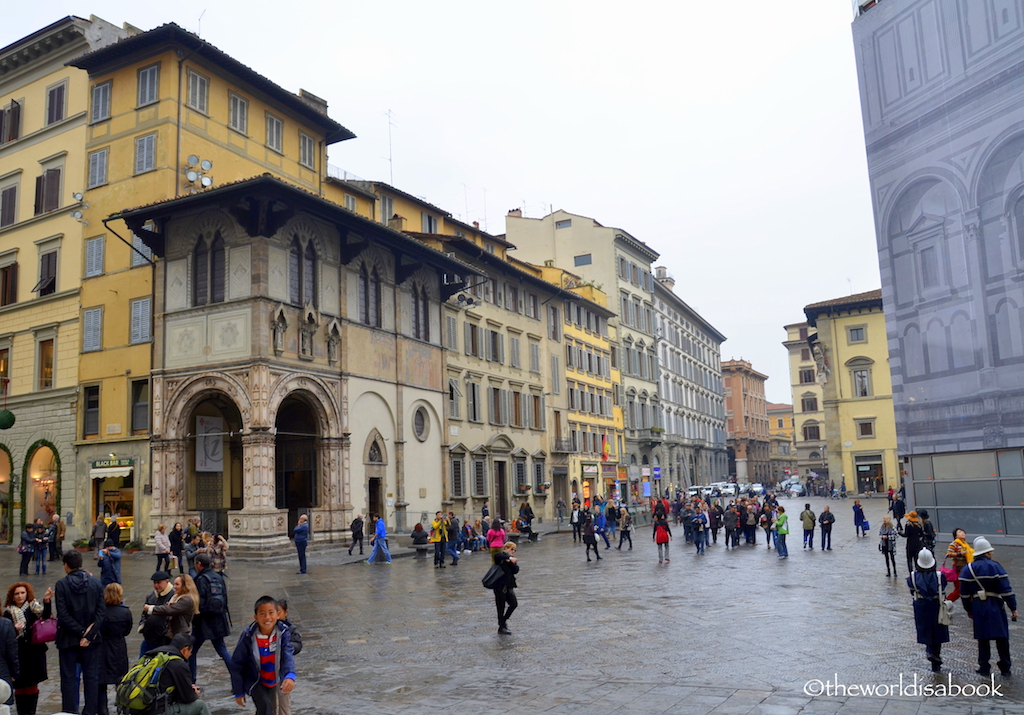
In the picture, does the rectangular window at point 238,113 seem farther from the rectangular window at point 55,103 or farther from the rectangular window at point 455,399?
the rectangular window at point 455,399

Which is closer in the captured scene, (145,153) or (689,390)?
(145,153)

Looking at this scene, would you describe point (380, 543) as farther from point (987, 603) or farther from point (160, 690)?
point (160, 690)

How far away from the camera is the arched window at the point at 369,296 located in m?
33.6

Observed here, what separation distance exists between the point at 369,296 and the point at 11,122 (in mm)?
17566

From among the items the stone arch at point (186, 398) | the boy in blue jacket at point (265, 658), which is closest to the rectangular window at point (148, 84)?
the stone arch at point (186, 398)

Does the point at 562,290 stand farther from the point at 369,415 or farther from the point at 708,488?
the point at 708,488

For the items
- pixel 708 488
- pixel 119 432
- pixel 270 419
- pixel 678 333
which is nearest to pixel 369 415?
pixel 270 419

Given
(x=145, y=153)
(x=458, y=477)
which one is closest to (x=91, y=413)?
(x=145, y=153)

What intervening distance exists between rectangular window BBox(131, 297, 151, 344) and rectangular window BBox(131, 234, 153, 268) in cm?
135

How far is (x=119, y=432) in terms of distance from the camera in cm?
3169

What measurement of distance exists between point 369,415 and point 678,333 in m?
52.0

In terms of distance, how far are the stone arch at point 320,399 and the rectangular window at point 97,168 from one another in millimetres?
11135

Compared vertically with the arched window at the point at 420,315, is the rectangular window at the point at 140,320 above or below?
below

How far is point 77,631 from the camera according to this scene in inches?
345
